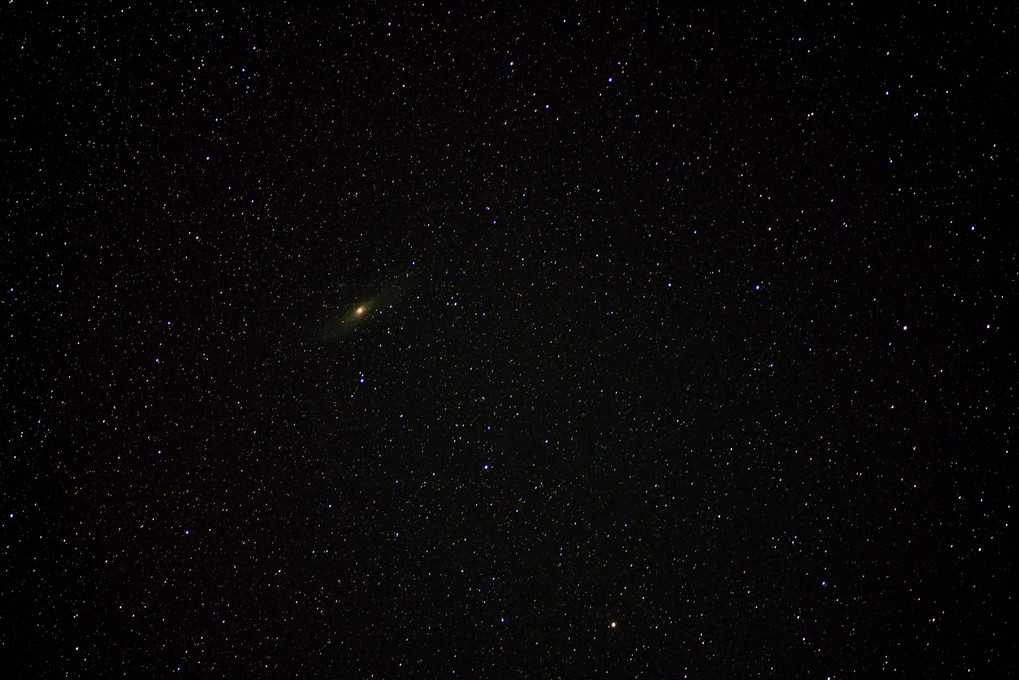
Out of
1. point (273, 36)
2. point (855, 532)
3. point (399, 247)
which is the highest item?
point (273, 36)

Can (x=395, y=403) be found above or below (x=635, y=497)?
above

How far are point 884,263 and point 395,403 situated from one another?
30cm

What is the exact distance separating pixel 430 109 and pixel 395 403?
17 centimetres

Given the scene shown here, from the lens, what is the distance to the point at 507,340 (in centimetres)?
37

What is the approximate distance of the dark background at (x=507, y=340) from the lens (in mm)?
350

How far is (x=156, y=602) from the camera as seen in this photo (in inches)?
14.0

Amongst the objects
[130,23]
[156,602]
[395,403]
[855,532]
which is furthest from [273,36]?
[855,532]

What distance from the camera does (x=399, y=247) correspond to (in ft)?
1.20

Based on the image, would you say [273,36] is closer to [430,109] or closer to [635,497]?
[430,109]

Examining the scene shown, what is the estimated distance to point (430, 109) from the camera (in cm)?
36

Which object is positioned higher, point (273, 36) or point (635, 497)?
point (273, 36)

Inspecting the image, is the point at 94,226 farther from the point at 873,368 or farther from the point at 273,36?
the point at 873,368

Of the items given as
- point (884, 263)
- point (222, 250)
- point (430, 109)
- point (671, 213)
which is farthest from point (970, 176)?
point (222, 250)

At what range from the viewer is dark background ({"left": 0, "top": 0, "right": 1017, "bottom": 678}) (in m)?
0.35
